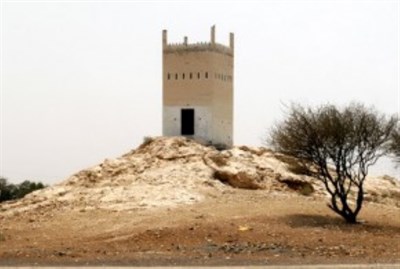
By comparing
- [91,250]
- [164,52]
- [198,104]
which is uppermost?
[164,52]

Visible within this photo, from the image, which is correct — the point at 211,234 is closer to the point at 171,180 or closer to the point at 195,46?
the point at 171,180

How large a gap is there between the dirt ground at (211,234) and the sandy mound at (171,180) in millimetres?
1097

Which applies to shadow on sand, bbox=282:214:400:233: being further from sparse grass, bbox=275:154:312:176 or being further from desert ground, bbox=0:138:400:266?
sparse grass, bbox=275:154:312:176

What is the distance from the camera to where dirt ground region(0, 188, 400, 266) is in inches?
818

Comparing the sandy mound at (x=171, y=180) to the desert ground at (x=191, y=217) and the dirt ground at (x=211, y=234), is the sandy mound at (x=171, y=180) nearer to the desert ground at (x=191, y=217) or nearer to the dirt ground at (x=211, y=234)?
Result: the desert ground at (x=191, y=217)

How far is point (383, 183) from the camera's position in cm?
4266

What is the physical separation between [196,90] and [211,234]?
16.4m

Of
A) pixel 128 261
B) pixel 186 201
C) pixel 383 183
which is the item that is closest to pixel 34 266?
pixel 128 261

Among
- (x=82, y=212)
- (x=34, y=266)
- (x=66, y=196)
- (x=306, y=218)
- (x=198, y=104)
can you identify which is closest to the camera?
(x=34, y=266)

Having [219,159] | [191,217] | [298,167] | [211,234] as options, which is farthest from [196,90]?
[211,234]

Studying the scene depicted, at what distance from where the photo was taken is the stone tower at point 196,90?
40.3 metres

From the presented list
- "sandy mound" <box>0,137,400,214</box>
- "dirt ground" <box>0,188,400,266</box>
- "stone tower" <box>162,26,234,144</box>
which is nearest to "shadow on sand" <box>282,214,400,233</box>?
"dirt ground" <box>0,188,400,266</box>

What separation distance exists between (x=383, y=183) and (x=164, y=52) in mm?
12964

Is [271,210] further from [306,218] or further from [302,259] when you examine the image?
[302,259]
